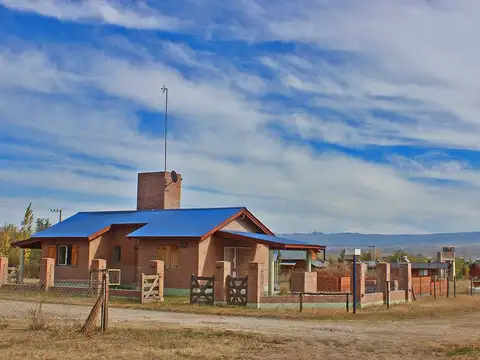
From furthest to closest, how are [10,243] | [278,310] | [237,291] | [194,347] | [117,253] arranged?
[10,243] → [117,253] → [237,291] → [278,310] → [194,347]

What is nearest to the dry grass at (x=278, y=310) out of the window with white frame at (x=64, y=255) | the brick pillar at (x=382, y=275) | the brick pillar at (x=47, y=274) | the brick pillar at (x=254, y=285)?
the brick pillar at (x=254, y=285)

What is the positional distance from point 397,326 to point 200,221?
14.4m

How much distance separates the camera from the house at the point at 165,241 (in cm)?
3066

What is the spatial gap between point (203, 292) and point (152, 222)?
852 cm

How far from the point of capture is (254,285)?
25.2m

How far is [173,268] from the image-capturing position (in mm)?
30875

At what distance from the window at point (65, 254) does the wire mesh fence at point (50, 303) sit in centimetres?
198

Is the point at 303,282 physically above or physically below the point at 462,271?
below

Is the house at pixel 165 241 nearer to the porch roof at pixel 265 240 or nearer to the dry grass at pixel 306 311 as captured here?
the porch roof at pixel 265 240

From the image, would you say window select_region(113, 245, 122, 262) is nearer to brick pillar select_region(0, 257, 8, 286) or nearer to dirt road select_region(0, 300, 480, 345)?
brick pillar select_region(0, 257, 8, 286)

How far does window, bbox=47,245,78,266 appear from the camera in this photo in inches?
1362

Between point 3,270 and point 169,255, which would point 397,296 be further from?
point 3,270

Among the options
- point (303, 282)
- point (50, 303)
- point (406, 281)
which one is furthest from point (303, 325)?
point (406, 281)

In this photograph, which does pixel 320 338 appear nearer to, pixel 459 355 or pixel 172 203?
pixel 459 355
